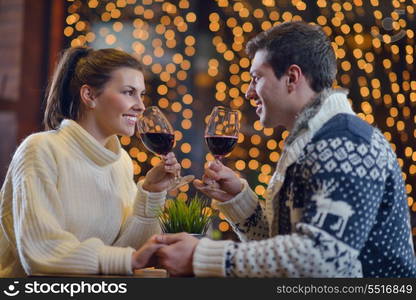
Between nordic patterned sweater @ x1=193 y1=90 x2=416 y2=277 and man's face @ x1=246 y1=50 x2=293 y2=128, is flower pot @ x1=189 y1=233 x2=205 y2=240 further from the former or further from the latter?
man's face @ x1=246 y1=50 x2=293 y2=128

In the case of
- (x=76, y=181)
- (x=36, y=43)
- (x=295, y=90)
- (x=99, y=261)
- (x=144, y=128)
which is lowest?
(x=99, y=261)

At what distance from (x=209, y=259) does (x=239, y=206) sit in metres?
0.47

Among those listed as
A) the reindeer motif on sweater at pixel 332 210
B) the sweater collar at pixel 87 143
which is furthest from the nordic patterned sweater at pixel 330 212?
the sweater collar at pixel 87 143

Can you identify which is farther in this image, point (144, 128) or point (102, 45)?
point (102, 45)

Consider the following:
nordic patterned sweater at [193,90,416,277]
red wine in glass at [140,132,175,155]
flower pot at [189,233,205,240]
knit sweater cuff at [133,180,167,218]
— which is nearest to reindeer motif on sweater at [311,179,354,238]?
nordic patterned sweater at [193,90,416,277]

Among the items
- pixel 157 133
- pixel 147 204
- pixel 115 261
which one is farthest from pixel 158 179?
pixel 115 261

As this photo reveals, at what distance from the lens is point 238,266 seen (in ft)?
4.31

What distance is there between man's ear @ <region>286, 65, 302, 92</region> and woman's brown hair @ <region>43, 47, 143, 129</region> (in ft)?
1.88

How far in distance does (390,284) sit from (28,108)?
2.75 m

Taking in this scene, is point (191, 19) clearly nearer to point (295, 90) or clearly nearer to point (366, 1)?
point (366, 1)

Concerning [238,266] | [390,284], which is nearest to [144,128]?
[238,266]

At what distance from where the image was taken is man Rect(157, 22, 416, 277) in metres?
1.28

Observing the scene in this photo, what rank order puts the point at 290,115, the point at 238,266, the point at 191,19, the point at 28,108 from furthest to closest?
1. the point at 191,19
2. the point at 28,108
3. the point at 290,115
4. the point at 238,266

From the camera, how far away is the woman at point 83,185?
1.56 metres
